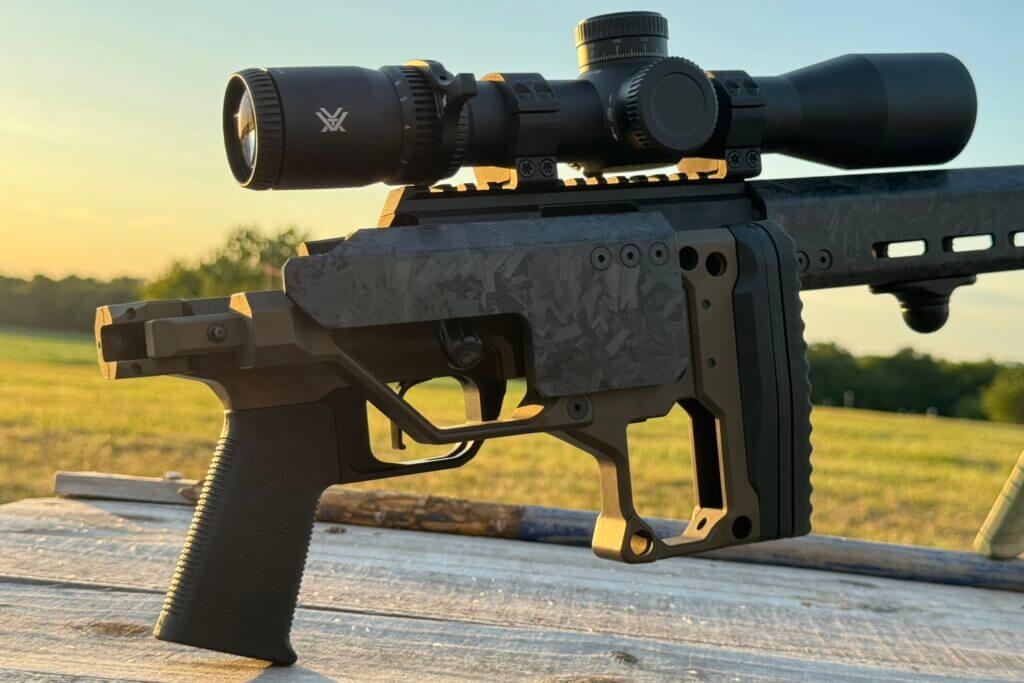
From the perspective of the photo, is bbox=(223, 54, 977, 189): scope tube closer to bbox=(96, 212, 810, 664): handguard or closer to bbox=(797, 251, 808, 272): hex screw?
bbox=(96, 212, 810, 664): handguard

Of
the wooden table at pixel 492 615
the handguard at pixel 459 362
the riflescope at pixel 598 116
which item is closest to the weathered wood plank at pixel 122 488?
the wooden table at pixel 492 615

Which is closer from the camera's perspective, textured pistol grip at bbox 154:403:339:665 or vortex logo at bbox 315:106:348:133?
vortex logo at bbox 315:106:348:133

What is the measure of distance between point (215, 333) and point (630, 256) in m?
0.98

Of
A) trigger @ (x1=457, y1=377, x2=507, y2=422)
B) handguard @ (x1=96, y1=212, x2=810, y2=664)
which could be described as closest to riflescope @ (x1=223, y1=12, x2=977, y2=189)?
handguard @ (x1=96, y1=212, x2=810, y2=664)

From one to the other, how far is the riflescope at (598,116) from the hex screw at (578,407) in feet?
1.74

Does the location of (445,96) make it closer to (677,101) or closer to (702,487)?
(677,101)

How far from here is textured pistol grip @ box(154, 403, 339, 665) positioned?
8.73 ft

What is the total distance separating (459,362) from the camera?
266 cm

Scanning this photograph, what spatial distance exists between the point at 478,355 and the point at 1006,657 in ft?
5.73

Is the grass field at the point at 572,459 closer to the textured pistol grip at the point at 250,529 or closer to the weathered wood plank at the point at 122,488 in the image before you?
the weathered wood plank at the point at 122,488

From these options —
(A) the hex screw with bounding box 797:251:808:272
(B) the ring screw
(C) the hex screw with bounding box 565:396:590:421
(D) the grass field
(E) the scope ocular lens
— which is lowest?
(D) the grass field

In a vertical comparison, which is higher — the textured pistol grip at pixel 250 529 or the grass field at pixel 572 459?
the textured pistol grip at pixel 250 529

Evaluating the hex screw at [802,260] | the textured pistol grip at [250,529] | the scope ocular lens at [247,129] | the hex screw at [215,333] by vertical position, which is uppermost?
the scope ocular lens at [247,129]

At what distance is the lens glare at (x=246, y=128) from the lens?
8.39ft
